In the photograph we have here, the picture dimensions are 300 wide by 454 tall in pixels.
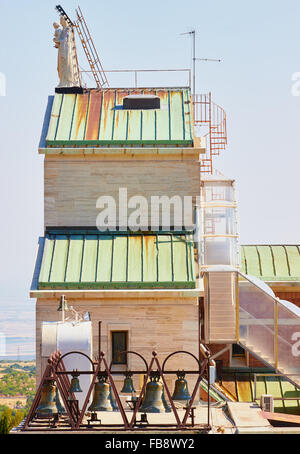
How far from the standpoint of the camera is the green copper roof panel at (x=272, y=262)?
51438mm

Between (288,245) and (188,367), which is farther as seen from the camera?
(288,245)

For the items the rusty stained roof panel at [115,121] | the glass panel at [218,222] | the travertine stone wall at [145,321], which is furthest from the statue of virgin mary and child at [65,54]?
the travertine stone wall at [145,321]

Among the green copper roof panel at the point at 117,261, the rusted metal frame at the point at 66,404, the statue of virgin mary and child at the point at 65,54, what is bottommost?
the rusted metal frame at the point at 66,404

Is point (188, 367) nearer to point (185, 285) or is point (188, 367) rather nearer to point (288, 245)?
point (185, 285)

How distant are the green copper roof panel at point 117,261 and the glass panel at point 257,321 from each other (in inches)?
119

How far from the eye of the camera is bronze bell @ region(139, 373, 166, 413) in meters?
28.8

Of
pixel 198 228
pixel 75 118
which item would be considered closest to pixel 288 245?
pixel 198 228

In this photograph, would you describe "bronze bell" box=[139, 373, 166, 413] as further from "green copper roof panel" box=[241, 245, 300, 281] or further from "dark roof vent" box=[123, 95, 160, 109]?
"green copper roof panel" box=[241, 245, 300, 281]

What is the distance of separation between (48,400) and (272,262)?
26.7 m

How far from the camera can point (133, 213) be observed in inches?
1667

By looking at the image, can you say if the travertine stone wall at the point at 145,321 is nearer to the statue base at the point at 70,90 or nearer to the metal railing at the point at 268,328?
the metal railing at the point at 268,328

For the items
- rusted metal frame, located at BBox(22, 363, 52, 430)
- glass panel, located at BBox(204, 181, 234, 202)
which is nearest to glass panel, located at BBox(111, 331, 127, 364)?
glass panel, located at BBox(204, 181, 234, 202)

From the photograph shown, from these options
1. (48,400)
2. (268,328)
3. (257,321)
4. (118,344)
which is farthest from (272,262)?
(48,400)
